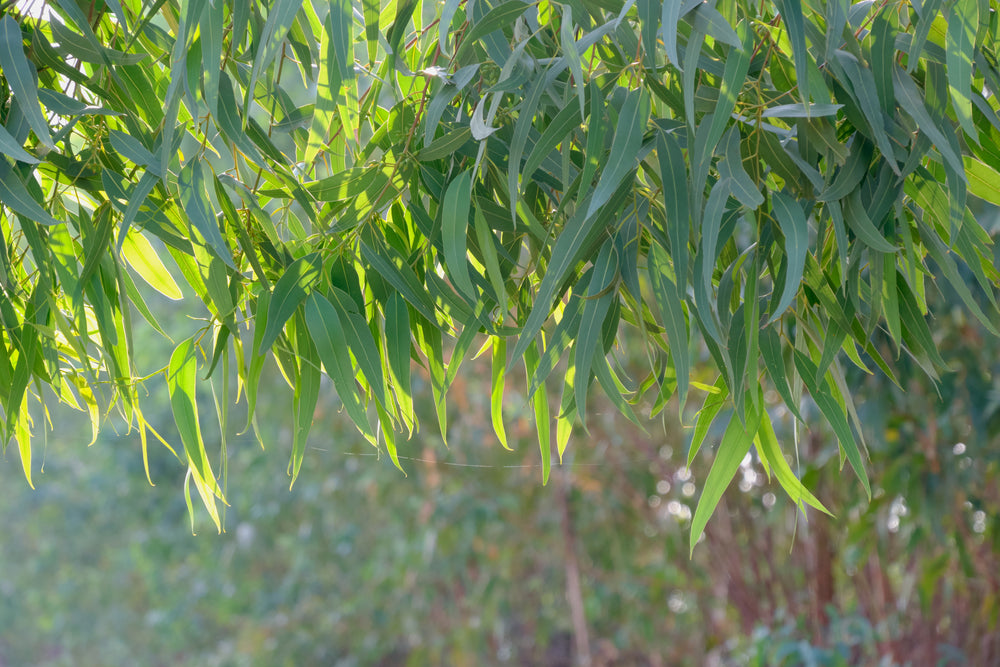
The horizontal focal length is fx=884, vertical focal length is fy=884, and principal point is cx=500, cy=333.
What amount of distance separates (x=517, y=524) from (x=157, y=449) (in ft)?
4.48

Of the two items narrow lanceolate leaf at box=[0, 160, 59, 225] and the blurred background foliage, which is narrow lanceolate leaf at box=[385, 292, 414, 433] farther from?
the blurred background foliage

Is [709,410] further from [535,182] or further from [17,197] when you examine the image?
[17,197]

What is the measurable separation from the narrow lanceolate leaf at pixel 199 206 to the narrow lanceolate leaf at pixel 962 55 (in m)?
0.29

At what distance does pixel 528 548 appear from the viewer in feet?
7.73

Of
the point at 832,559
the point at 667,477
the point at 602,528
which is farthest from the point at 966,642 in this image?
the point at 602,528

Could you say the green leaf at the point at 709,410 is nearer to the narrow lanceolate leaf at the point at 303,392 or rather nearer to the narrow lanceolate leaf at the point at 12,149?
the narrow lanceolate leaf at the point at 303,392

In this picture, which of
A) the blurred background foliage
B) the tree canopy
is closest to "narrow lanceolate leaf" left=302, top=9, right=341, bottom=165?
the tree canopy

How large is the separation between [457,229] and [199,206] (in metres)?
0.11

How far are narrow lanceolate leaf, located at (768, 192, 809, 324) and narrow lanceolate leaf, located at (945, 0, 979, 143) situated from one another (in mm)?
66

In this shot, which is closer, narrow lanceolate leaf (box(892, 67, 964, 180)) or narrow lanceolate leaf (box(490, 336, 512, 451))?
narrow lanceolate leaf (box(892, 67, 964, 180))

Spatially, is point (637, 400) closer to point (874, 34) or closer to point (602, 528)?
point (874, 34)

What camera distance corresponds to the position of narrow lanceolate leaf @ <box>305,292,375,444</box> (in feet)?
1.31

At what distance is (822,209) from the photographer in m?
0.42

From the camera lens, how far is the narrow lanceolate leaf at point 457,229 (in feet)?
1.23
